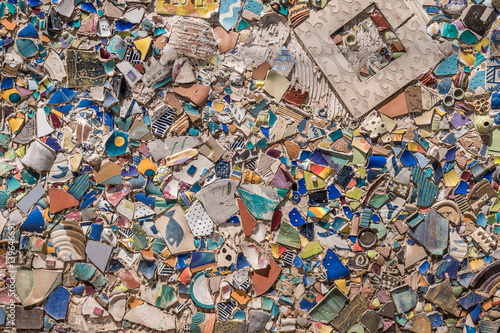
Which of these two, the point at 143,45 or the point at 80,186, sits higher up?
→ the point at 143,45

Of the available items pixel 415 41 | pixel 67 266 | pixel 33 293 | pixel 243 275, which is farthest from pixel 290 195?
pixel 33 293

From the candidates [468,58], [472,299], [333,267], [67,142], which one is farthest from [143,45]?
[472,299]

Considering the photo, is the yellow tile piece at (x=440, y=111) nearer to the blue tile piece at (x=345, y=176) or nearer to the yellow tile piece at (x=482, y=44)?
the yellow tile piece at (x=482, y=44)

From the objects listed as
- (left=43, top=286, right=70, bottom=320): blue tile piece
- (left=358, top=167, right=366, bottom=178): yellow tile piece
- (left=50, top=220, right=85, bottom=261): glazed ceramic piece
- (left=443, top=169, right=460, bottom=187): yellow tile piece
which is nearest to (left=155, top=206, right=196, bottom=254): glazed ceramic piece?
(left=50, top=220, right=85, bottom=261): glazed ceramic piece

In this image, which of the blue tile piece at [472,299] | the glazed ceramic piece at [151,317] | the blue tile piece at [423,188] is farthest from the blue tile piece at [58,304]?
the blue tile piece at [472,299]

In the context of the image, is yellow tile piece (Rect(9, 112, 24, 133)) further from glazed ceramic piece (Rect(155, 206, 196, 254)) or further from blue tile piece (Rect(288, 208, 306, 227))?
blue tile piece (Rect(288, 208, 306, 227))

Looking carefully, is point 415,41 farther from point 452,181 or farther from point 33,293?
point 33,293

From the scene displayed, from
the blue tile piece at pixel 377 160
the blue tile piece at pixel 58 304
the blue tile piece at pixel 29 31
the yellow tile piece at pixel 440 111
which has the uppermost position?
the blue tile piece at pixel 29 31

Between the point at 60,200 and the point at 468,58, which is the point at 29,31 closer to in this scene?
the point at 60,200
